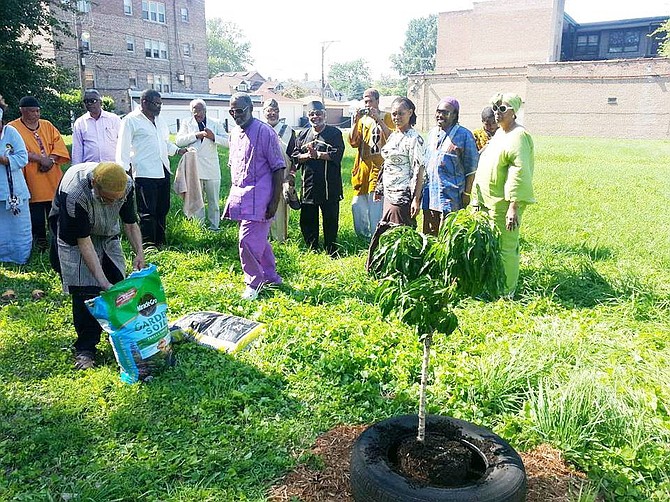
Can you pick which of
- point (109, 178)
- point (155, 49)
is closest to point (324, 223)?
point (109, 178)

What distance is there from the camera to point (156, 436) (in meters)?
3.33

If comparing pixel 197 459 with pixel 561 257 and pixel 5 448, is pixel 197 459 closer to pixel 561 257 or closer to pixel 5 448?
pixel 5 448

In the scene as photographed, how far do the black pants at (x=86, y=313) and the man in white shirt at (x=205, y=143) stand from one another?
3.60m

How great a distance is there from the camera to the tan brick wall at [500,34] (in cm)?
4706

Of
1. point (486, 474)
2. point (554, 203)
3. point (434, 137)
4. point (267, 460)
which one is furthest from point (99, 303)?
point (554, 203)

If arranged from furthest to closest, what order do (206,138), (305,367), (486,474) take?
(206,138) < (305,367) < (486,474)

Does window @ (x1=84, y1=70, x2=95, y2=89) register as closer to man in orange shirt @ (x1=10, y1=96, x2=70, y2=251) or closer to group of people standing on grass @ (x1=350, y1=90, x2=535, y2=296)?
man in orange shirt @ (x1=10, y1=96, x2=70, y2=251)

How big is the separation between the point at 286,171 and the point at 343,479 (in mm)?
4433

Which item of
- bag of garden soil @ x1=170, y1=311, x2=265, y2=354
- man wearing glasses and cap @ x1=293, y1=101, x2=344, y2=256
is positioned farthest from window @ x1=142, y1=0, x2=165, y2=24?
bag of garden soil @ x1=170, y1=311, x2=265, y2=354

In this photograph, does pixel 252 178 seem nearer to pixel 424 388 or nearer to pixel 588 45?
pixel 424 388

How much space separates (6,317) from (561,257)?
6.00 metres

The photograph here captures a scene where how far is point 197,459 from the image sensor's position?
3.10 m

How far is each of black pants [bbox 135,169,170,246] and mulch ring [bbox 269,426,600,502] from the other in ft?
14.6

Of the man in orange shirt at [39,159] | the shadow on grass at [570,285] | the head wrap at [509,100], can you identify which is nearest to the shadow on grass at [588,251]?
the shadow on grass at [570,285]
